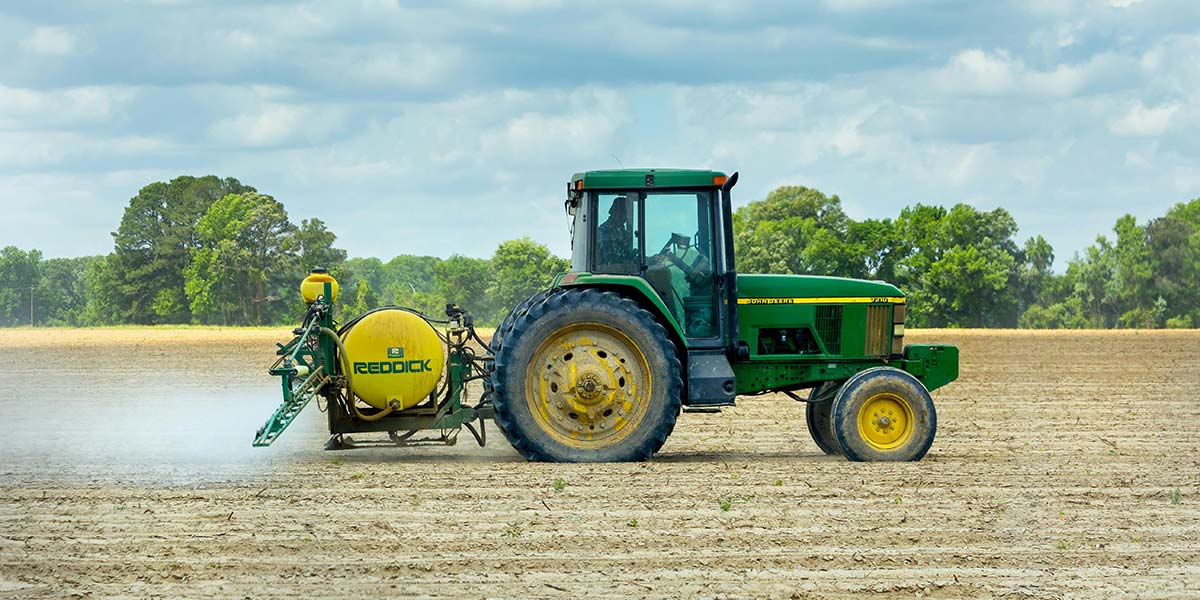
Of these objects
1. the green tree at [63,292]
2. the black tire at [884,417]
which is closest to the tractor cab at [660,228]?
the black tire at [884,417]

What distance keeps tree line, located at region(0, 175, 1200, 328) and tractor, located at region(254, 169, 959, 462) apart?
137 ft

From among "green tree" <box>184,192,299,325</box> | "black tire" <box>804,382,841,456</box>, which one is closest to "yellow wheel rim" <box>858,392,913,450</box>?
"black tire" <box>804,382,841,456</box>

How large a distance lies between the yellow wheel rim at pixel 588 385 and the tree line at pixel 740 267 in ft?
140

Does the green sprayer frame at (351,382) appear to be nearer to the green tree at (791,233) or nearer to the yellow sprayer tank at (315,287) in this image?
the yellow sprayer tank at (315,287)

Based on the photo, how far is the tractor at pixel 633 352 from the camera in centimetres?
1176

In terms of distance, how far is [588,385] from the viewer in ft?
38.7

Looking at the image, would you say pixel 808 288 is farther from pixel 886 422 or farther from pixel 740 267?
pixel 740 267

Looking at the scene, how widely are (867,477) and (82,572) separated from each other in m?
6.21

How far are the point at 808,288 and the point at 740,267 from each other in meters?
62.6

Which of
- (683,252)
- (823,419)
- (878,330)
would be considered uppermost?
(683,252)

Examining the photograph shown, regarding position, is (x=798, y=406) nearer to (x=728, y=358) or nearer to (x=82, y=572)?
(x=728, y=358)

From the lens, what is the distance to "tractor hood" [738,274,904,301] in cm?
1262

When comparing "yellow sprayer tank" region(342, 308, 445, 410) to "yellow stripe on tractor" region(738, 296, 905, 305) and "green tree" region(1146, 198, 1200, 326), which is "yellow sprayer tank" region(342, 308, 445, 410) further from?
"green tree" region(1146, 198, 1200, 326)

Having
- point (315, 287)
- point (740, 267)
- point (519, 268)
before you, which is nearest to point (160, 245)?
point (519, 268)
